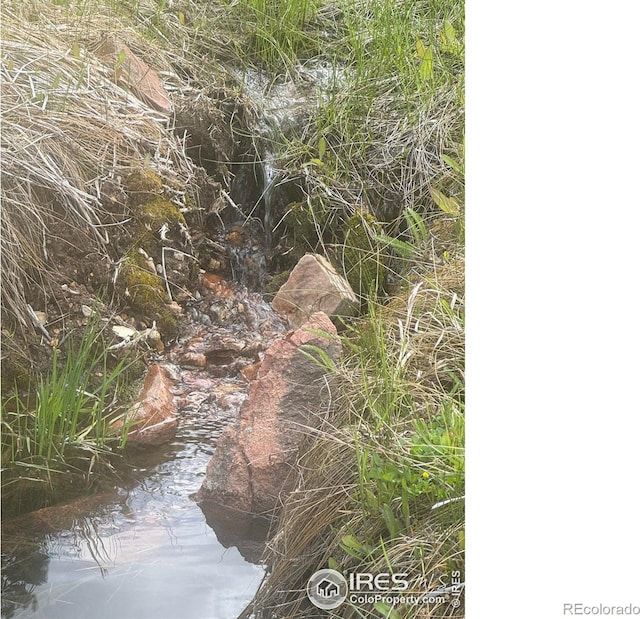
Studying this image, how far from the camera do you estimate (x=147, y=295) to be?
116 cm

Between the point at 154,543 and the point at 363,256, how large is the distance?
1.71 feet

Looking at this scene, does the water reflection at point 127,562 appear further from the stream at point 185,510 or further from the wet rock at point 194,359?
the wet rock at point 194,359

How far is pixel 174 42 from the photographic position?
1.19 meters

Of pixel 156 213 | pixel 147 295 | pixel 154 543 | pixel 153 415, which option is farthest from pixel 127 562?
pixel 156 213

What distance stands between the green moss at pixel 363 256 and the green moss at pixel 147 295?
276 mm

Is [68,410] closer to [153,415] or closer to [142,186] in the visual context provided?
[153,415]

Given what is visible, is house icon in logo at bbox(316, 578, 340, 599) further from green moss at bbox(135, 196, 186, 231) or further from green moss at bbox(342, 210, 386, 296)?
green moss at bbox(135, 196, 186, 231)

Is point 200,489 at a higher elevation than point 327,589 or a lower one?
higher

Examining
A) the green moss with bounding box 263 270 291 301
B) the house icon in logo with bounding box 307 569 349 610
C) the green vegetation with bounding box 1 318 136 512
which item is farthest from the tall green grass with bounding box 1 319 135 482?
the house icon in logo with bounding box 307 569 349 610

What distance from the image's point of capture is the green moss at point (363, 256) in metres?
1.17
